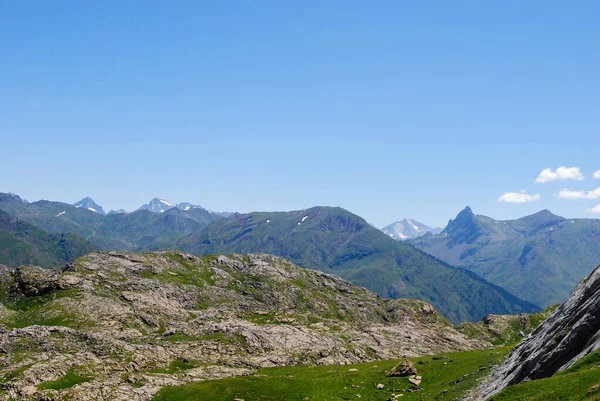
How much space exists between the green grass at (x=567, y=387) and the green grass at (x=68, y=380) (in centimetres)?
9290

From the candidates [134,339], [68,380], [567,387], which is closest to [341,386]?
[68,380]

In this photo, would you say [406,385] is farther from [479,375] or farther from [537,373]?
[537,373]

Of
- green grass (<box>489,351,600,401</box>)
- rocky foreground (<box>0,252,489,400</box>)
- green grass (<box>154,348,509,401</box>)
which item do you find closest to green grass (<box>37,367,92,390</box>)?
rocky foreground (<box>0,252,489,400</box>)

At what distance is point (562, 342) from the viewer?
2504 inches

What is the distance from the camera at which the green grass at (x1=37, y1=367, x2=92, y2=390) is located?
10406 centimetres

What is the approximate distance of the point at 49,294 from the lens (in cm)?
17200

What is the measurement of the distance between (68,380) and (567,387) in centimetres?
10431

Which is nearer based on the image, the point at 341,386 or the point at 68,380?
the point at 341,386

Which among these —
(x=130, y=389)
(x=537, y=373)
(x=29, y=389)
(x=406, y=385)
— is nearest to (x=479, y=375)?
(x=406, y=385)

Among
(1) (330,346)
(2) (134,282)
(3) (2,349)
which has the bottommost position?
(1) (330,346)

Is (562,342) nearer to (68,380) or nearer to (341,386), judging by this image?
(341,386)

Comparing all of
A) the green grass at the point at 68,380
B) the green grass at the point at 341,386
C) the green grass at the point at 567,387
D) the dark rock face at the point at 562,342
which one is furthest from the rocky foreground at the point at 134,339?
the green grass at the point at 567,387

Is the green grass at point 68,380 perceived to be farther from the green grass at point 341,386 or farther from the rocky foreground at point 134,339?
the green grass at point 341,386

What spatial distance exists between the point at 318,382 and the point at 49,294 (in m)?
115
